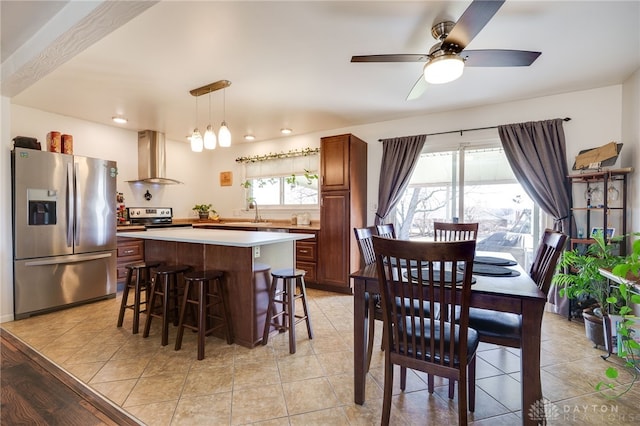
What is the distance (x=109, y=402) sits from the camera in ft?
5.77

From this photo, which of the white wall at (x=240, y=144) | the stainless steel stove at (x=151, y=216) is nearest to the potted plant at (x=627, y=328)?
the white wall at (x=240, y=144)

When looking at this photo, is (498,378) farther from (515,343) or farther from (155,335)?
(155,335)

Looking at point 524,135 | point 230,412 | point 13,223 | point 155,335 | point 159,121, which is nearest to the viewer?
point 230,412

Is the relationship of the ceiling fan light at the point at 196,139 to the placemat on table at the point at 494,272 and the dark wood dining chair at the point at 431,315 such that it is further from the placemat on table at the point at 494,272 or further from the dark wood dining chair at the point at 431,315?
the placemat on table at the point at 494,272

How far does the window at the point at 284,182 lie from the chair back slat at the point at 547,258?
3.43 metres

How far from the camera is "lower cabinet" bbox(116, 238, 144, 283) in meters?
4.12

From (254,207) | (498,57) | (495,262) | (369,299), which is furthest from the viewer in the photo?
(254,207)

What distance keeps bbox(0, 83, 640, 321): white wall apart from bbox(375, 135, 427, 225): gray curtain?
15 centimetres

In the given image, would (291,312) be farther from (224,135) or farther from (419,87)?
(419,87)

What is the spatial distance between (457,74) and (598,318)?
2.46m

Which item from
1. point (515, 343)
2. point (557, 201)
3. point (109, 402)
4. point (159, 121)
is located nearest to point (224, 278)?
point (109, 402)

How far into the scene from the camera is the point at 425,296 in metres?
1.45

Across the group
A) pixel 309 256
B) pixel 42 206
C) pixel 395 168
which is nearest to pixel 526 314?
pixel 395 168

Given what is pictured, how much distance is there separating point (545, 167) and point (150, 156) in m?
5.73
